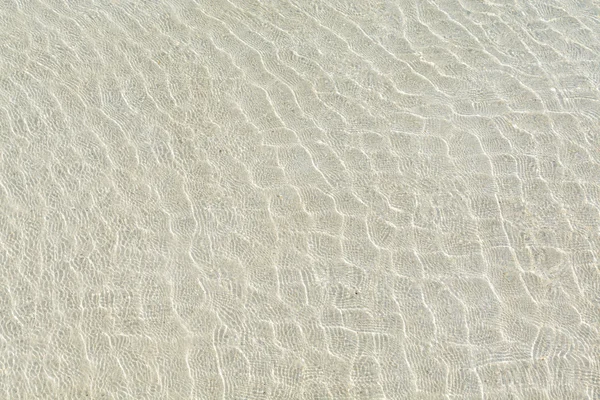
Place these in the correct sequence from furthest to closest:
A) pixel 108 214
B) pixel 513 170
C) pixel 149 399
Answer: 1. pixel 513 170
2. pixel 108 214
3. pixel 149 399

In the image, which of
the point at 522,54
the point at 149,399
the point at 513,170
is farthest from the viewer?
the point at 522,54

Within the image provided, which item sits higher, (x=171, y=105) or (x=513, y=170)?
(x=171, y=105)

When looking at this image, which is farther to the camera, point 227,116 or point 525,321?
point 227,116

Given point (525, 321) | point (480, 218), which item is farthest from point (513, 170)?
point (525, 321)

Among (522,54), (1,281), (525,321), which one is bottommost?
(525,321)

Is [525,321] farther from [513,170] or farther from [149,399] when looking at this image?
[149,399]

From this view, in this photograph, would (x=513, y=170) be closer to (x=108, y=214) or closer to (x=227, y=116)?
(x=227, y=116)
